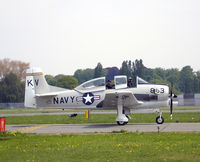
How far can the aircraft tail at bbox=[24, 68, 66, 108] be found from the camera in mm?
22703

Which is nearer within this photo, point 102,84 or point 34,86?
point 102,84

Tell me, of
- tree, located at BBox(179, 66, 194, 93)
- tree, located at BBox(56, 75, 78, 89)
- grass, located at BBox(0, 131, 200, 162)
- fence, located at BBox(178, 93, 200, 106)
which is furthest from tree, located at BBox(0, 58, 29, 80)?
grass, located at BBox(0, 131, 200, 162)

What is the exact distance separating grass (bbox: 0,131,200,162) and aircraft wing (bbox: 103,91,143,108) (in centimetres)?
535

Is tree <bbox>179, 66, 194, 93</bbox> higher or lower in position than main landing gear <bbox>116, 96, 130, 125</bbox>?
higher

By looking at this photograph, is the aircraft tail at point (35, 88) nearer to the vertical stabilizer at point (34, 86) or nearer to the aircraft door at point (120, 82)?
the vertical stabilizer at point (34, 86)

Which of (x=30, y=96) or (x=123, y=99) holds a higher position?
(x=30, y=96)

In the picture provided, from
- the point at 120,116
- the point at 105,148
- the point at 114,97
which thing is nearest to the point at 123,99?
the point at 114,97

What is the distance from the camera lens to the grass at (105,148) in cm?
988

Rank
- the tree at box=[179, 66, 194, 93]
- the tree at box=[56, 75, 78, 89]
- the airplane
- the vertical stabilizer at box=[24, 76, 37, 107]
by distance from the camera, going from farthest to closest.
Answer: the tree at box=[179, 66, 194, 93]
the tree at box=[56, 75, 78, 89]
the vertical stabilizer at box=[24, 76, 37, 107]
the airplane

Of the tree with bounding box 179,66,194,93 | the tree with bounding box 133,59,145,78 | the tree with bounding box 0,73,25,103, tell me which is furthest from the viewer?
the tree with bounding box 179,66,194,93

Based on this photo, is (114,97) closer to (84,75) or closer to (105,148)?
(105,148)

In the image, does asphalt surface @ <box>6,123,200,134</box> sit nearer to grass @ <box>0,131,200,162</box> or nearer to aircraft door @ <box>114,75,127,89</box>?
aircraft door @ <box>114,75,127,89</box>

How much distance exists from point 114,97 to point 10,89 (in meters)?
64.0

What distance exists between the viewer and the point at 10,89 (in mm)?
80438
